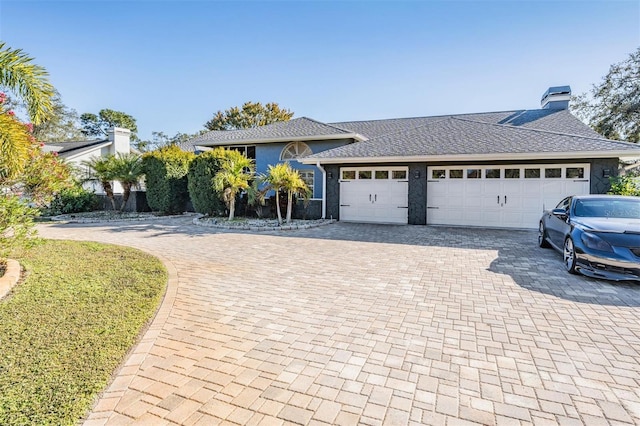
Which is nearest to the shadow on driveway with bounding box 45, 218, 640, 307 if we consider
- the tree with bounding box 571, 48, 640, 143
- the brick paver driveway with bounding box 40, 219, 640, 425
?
the brick paver driveway with bounding box 40, 219, 640, 425

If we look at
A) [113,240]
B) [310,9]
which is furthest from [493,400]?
[310,9]

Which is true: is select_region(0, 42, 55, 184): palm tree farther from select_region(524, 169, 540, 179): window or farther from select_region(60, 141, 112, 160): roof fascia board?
select_region(60, 141, 112, 160): roof fascia board

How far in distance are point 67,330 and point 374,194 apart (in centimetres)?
1136

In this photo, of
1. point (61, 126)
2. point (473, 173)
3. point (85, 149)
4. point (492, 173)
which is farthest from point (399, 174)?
point (61, 126)

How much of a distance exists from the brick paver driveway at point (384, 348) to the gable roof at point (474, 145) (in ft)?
18.7

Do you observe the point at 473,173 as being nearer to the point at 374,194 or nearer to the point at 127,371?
the point at 374,194

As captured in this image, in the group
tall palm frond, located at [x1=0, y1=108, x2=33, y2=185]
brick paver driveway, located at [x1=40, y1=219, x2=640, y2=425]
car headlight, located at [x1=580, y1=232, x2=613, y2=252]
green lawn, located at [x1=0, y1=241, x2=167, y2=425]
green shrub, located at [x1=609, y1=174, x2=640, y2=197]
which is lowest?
brick paver driveway, located at [x1=40, y1=219, x2=640, y2=425]

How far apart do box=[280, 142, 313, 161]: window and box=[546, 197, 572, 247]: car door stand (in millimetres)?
11025

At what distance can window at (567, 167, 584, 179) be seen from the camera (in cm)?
1105

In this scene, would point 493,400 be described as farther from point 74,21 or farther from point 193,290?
point 74,21

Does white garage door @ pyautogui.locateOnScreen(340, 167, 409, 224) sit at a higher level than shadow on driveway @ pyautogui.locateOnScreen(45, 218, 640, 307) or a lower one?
higher

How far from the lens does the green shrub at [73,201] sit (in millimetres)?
16312

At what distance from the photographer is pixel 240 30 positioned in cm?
1283

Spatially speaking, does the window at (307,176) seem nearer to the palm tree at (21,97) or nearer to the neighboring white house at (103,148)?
the palm tree at (21,97)
